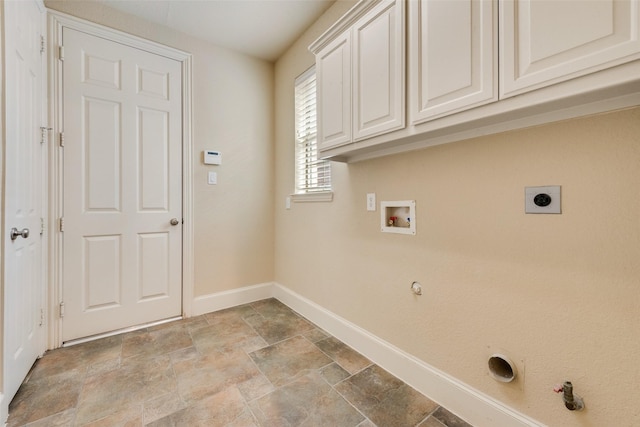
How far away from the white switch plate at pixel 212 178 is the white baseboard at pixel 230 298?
3.70 ft

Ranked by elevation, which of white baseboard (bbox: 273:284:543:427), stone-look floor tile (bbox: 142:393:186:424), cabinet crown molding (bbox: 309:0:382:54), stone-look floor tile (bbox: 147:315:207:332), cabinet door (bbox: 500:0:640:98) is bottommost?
stone-look floor tile (bbox: 142:393:186:424)

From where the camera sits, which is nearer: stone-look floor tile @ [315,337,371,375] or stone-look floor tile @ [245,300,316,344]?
stone-look floor tile @ [315,337,371,375]

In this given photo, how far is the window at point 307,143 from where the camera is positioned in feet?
8.03

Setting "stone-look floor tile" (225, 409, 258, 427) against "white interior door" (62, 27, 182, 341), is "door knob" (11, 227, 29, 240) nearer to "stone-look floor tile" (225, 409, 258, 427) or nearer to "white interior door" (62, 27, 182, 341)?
"white interior door" (62, 27, 182, 341)

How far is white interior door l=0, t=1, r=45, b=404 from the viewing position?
1.35m

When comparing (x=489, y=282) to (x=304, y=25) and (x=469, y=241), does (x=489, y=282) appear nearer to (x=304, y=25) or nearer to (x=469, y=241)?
(x=469, y=241)

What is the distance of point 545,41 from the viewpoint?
866 millimetres

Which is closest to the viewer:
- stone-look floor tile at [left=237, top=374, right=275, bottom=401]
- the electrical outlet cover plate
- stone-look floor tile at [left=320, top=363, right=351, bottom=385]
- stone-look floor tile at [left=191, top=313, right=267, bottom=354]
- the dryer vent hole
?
the electrical outlet cover plate

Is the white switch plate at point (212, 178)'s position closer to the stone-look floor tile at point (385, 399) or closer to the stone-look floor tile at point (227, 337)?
the stone-look floor tile at point (227, 337)

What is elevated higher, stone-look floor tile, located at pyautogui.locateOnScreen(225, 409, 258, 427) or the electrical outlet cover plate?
the electrical outlet cover plate

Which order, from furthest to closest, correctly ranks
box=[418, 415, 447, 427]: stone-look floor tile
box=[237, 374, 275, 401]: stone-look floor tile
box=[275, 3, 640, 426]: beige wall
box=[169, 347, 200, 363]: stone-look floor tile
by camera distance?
box=[169, 347, 200, 363]: stone-look floor tile, box=[237, 374, 275, 401]: stone-look floor tile, box=[418, 415, 447, 427]: stone-look floor tile, box=[275, 3, 640, 426]: beige wall

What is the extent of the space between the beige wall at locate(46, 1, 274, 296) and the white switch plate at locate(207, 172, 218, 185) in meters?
0.03

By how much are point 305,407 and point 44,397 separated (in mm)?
1461

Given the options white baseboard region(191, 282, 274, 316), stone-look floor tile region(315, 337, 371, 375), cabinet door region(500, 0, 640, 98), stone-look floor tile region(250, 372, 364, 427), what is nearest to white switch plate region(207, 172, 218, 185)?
white baseboard region(191, 282, 274, 316)
